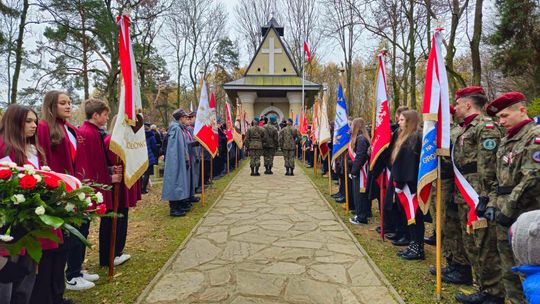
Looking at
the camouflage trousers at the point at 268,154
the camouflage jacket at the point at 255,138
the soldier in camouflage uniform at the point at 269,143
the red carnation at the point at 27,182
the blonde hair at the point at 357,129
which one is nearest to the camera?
the red carnation at the point at 27,182

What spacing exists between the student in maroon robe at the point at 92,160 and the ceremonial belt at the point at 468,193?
12.2 feet

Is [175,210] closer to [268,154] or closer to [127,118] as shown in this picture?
[127,118]

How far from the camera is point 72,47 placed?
62.0 feet

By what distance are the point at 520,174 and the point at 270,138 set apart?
10.3m

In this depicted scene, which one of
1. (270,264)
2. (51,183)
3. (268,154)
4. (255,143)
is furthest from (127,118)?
(268,154)

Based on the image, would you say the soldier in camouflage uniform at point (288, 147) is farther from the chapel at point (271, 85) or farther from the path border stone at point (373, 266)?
the chapel at point (271, 85)

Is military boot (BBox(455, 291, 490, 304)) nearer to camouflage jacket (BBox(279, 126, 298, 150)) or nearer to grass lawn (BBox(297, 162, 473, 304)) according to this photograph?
grass lawn (BBox(297, 162, 473, 304))

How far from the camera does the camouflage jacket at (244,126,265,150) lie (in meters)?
12.6

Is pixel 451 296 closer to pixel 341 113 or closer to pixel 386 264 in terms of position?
pixel 386 264

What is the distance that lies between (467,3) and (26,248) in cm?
1525

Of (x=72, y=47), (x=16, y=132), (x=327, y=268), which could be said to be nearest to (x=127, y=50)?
(x=16, y=132)

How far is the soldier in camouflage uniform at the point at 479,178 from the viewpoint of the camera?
326cm

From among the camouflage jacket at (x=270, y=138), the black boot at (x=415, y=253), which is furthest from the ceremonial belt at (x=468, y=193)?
the camouflage jacket at (x=270, y=138)

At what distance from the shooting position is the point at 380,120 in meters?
5.29
